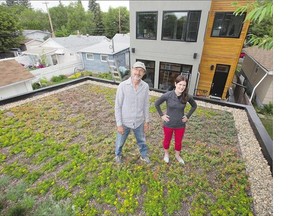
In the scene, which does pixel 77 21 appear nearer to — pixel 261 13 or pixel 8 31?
pixel 8 31

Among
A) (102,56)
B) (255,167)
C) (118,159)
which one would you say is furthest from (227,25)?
(102,56)

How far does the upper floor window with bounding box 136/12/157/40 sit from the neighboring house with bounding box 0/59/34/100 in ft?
26.0

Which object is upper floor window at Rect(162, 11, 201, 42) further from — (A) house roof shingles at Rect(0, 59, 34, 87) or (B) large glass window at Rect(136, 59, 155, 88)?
(A) house roof shingles at Rect(0, 59, 34, 87)

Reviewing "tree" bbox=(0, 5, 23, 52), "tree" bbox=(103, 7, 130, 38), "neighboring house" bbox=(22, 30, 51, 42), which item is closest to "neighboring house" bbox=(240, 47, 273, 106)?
"tree" bbox=(0, 5, 23, 52)

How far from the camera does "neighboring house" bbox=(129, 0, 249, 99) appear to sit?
22.2 ft

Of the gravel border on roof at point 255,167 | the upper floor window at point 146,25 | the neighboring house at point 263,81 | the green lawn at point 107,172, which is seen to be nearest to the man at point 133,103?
the green lawn at point 107,172

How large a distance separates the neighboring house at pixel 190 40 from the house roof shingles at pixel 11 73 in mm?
7425

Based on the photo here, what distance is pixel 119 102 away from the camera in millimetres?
2432

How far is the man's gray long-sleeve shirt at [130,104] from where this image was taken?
7.82ft

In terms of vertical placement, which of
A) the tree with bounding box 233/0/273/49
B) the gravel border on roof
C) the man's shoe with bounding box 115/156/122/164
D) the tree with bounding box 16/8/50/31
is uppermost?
the tree with bounding box 16/8/50/31

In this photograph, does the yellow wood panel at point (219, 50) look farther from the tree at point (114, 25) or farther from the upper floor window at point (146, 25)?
the tree at point (114, 25)

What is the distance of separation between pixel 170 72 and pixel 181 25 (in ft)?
7.20

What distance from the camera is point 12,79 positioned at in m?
9.67
